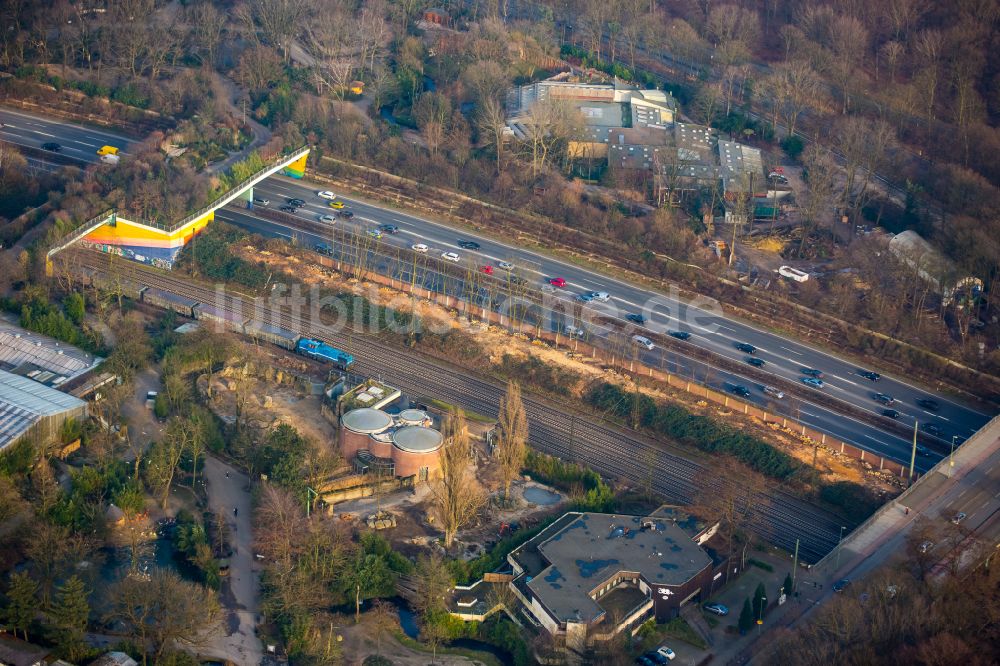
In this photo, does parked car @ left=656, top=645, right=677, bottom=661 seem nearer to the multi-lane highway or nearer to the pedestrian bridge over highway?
the multi-lane highway

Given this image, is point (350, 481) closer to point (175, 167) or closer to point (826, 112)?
point (175, 167)

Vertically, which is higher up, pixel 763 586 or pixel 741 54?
pixel 741 54

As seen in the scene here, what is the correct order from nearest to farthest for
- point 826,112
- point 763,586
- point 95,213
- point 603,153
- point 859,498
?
point 763,586 < point 859,498 < point 95,213 < point 603,153 < point 826,112

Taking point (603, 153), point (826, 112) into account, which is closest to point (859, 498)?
point (603, 153)

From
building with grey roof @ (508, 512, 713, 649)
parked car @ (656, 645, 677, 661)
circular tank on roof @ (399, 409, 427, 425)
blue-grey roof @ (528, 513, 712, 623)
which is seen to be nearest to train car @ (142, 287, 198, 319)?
circular tank on roof @ (399, 409, 427, 425)

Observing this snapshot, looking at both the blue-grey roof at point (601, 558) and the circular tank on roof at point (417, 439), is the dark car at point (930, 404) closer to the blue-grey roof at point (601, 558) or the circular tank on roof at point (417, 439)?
the blue-grey roof at point (601, 558)
